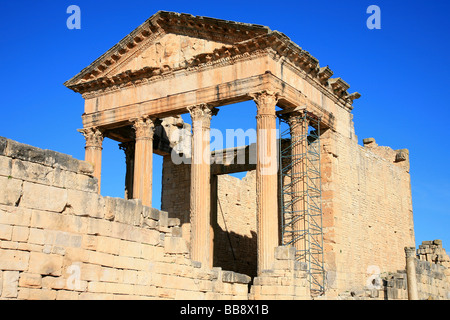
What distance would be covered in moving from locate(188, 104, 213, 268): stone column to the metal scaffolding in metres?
2.68

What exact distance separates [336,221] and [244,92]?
6.07 m

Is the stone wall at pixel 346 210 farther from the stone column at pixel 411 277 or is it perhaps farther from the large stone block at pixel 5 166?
the large stone block at pixel 5 166

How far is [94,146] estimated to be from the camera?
84.6 ft

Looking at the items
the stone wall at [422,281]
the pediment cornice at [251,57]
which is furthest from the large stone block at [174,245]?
the stone wall at [422,281]

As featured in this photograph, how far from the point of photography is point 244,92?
70.5 feet

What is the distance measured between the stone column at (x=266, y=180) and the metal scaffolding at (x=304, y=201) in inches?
68.1

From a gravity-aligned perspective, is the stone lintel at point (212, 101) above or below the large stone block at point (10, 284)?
above

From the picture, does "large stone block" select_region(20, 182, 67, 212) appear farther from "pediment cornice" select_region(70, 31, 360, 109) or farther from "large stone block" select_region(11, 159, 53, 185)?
Result: "pediment cornice" select_region(70, 31, 360, 109)

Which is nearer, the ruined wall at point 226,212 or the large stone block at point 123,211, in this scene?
the large stone block at point 123,211

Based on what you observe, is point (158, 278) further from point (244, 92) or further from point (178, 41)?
point (178, 41)

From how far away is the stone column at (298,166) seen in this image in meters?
22.1

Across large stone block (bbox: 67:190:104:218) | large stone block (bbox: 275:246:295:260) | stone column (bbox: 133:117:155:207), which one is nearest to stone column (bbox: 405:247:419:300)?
large stone block (bbox: 275:246:295:260)

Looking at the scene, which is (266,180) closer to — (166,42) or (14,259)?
(166,42)

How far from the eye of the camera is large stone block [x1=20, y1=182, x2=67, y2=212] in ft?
31.9
